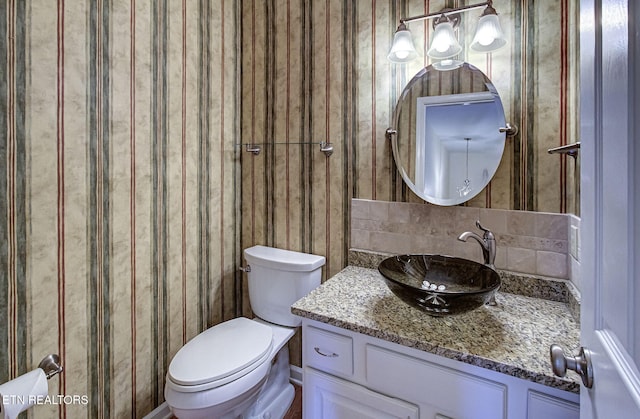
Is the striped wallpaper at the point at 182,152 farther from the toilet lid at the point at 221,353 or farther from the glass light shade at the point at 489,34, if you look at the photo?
the toilet lid at the point at 221,353

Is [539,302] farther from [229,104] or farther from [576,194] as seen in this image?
[229,104]

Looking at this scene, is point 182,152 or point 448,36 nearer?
point 448,36

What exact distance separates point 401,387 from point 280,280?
32.3 inches

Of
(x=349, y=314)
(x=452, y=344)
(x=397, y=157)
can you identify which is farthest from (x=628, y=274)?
(x=397, y=157)

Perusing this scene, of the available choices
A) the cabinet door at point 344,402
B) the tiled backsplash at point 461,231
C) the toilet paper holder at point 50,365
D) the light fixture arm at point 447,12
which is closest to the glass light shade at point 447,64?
the light fixture arm at point 447,12

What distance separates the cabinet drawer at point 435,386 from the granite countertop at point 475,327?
66mm

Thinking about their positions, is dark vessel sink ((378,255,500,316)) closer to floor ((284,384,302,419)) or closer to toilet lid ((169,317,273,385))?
toilet lid ((169,317,273,385))

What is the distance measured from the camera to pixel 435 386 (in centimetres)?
99

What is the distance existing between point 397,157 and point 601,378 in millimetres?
1139

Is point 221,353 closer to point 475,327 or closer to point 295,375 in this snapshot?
point 295,375

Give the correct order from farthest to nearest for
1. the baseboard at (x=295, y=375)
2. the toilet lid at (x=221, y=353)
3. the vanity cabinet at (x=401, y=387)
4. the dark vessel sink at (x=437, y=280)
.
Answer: the baseboard at (x=295, y=375) < the toilet lid at (x=221, y=353) < the dark vessel sink at (x=437, y=280) < the vanity cabinet at (x=401, y=387)

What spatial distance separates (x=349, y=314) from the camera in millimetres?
1156

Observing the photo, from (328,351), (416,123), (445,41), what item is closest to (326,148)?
(416,123)

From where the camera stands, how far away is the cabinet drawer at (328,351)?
1133 millimetres
